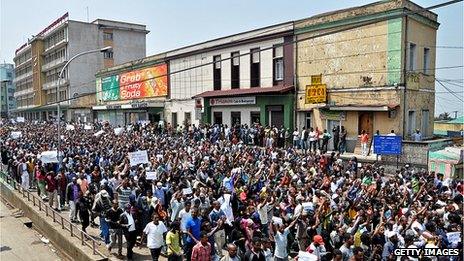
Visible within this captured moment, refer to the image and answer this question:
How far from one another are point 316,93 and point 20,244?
17.2 m

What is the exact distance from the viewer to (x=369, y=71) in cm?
2147

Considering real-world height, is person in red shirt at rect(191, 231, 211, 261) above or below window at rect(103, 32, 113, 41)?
below

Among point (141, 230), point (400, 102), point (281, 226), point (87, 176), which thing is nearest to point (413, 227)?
point (281, 226)

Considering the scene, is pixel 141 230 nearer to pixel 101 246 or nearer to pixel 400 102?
pixel 101 246

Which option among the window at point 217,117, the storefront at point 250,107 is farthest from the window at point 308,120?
the window at point 217,117

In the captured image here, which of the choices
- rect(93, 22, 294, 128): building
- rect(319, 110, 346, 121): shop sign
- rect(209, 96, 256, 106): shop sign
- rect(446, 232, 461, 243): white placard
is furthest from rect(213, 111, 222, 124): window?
rect(446, 232, 461, 243): white placard

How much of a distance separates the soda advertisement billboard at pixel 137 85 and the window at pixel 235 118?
9333 millimetres

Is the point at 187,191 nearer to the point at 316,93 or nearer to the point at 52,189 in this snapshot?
the point at 52,189

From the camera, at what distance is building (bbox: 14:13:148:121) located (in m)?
61.6

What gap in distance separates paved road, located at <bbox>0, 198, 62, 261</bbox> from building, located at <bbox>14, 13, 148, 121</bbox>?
39.2 meters

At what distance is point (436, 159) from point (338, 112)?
670cm

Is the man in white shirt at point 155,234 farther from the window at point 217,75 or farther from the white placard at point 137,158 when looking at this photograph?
the window at point 217,75

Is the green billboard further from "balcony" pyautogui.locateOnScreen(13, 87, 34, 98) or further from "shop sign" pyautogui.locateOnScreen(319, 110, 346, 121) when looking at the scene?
"balcony" pyautogui.locateOnScreen(13, 87, 34, 98)

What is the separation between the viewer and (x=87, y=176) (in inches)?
516
